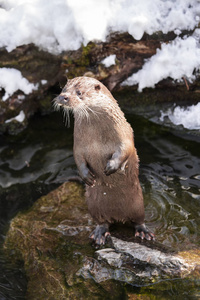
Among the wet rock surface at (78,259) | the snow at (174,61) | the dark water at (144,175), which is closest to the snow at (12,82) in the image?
the dark water at (144,175)

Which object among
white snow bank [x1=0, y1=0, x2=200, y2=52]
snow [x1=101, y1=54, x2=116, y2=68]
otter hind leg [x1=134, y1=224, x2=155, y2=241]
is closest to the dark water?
otter hind leg [x1=134, y1=224, x2=155, y2=241]

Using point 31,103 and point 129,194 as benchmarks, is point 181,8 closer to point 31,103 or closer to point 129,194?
point 31,103

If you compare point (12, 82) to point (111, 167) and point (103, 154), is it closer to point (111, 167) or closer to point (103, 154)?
point (103, 154)

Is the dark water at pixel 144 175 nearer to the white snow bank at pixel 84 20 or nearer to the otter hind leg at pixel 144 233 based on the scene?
the otter hind leg at pixel 144 233

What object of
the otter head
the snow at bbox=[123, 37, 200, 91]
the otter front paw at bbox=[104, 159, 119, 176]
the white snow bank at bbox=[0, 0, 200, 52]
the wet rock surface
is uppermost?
the white snow bank at bbox=[0, 0, 200, 52]

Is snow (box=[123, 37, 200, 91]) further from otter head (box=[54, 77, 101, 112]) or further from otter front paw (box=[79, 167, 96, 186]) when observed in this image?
otter front paw (box=[79, 167, 96, 186])

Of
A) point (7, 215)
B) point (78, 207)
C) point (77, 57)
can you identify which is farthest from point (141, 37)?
point (7, 215)

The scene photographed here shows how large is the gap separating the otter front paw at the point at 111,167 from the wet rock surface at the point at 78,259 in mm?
731

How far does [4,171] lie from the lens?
486cm

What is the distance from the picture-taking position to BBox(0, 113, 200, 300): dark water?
11.9ft

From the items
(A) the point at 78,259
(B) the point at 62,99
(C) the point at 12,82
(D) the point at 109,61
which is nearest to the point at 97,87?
(B) the point at 62,99

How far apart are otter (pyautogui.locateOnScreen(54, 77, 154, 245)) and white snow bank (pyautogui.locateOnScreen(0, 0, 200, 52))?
1.87 metres

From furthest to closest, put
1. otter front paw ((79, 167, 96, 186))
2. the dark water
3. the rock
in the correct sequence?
the rock → the dark water → otter front paw ((79, 167, 96, 186))

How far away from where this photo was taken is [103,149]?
322cm
